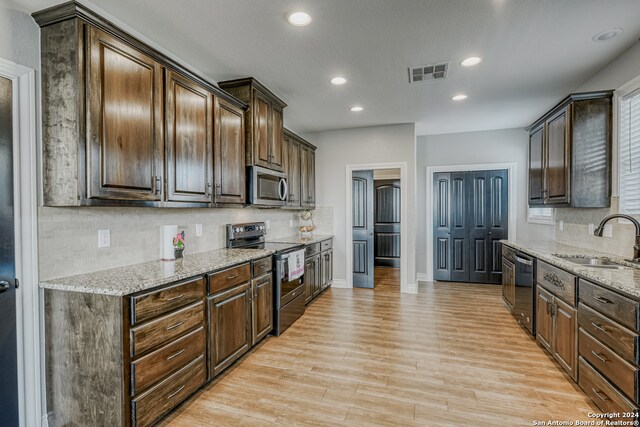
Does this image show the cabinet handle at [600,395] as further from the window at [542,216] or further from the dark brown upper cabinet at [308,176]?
the dark brown upper cabinet at [308,176]

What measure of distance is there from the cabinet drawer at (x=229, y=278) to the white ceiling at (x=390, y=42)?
185 cm

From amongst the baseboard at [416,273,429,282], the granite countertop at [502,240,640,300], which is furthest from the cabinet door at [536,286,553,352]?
the baseboard at [416,273,429,282]

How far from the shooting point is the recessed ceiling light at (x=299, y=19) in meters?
2.20

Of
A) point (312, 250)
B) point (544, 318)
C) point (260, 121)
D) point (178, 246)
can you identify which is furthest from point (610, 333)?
point (260, 121)

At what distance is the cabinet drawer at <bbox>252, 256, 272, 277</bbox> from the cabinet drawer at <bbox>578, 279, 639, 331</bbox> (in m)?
2.56

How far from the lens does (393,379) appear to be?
2510 mm

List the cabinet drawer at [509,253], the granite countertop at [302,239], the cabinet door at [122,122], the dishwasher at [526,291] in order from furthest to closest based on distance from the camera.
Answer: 1. the granite countertop at [302,239]
2. the cabinet drawer at [509,253]
3. the dishwasher at [526,291]
4. the cabinet door at [122,122]

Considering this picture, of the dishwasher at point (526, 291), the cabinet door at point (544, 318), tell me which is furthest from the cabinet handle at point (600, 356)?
the dishwasher at point (526, 291)

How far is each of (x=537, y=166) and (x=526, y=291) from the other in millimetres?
1518

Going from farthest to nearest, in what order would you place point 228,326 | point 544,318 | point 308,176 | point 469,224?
point 469,224
point 308,176
point 544,318
point 228,326

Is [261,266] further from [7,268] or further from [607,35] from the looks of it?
[607,35]

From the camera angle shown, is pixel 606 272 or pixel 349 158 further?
pixel 349 158

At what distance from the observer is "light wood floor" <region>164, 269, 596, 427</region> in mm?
2076

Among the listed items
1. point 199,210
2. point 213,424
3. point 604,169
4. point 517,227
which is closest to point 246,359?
point 213,424
